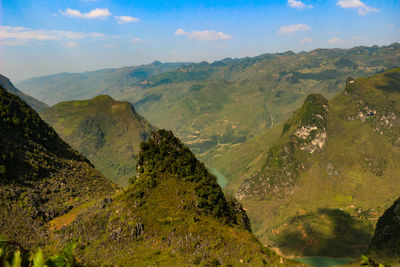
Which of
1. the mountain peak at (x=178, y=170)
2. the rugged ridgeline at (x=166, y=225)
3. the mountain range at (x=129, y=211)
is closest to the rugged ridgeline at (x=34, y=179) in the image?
the mountain range at (x=129, y=211)

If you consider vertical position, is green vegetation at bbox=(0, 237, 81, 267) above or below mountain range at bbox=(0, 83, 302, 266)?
above

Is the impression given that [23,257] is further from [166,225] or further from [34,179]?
[34,179]

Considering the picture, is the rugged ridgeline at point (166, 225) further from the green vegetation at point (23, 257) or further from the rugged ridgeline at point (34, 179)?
the green vegetation at point (23, 257)

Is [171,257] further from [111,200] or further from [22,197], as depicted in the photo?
[22,197]

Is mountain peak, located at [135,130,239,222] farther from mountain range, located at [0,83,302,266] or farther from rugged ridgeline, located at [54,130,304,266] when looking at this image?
mountain range, located at [0,83,302,266]

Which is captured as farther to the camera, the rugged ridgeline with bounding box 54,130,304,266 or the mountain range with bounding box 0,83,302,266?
the mountain range with bounding box 0,83,302,266

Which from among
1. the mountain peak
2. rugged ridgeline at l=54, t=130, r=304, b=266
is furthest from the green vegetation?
the mountain peak

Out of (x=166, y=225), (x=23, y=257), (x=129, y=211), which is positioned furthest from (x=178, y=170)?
(x=23, y=257)
